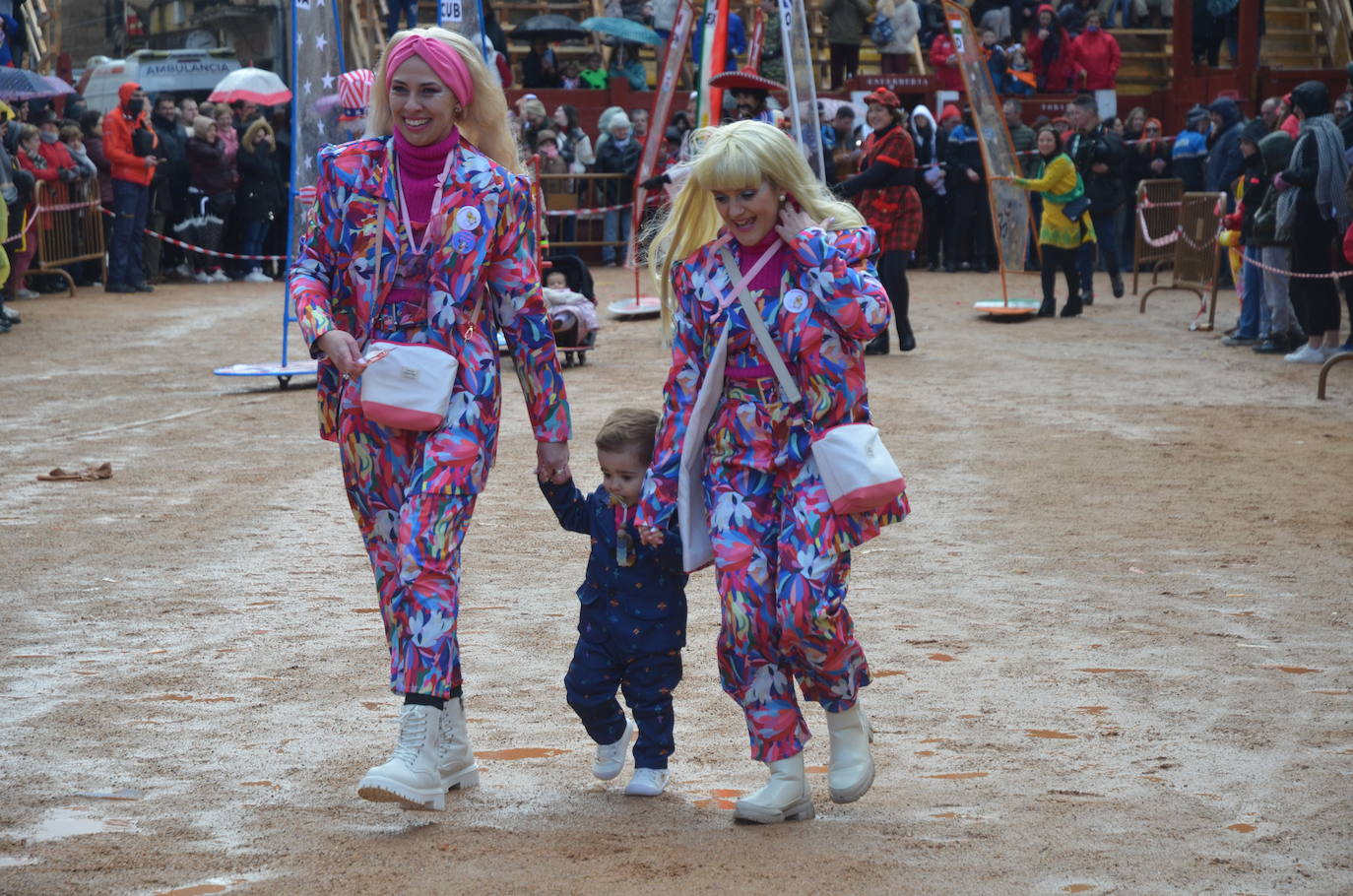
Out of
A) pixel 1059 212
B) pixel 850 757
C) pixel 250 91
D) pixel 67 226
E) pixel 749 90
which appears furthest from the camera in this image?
pixel 250 91

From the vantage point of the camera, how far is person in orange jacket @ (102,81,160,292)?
18.8 metres

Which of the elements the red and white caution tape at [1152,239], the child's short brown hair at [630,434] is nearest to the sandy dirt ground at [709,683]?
the child's short brown hair at [630,434]

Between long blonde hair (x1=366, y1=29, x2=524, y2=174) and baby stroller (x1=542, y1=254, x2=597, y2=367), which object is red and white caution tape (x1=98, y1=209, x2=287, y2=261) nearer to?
baby stroller (x1=542, y1=254, x2=597, y2=367)

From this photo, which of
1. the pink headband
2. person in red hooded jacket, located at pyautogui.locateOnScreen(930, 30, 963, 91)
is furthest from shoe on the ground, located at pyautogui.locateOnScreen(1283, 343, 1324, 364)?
person in red hooded jacket, located at pyautogui.locateOnScreen(930, 30, 963, 91)

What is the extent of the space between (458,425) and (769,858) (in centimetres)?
125

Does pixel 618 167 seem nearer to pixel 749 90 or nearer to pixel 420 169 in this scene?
pixel 749 90

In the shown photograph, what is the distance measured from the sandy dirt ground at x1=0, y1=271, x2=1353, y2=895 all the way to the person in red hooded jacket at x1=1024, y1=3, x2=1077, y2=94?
15.0 meters

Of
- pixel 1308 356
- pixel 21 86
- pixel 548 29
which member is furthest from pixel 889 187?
pixel 548 29

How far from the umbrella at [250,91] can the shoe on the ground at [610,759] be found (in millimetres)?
19120

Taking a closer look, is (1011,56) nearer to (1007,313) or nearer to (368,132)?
(1007,313)

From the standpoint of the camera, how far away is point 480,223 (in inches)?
164

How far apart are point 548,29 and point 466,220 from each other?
2187 cm

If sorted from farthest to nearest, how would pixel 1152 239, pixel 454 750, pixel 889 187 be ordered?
pixel 1152 239, pixel 889 187, pixel 454 750

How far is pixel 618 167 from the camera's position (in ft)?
73.7
